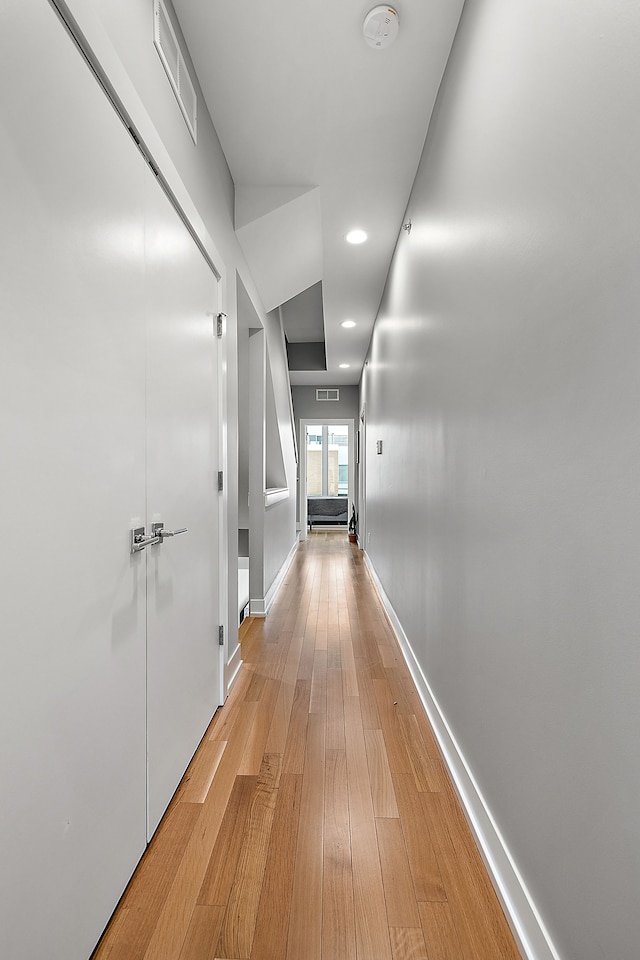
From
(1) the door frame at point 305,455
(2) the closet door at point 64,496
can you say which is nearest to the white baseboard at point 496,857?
(2) the closet door at point 64,496

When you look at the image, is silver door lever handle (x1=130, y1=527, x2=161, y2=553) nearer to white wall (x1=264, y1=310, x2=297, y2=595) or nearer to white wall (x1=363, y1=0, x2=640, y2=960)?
white wall (x1=363, y1=0, x2=640, y2=960)

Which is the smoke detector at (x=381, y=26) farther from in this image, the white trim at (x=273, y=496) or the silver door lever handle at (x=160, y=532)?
the white trim at (x=273, y=496)

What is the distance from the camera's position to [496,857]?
4.21 feet

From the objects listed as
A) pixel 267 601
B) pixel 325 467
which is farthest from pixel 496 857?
pixel 325 467

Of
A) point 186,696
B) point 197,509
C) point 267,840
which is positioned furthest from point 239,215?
point 267,840

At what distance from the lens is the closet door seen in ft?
2.77

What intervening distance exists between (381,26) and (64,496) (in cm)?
191

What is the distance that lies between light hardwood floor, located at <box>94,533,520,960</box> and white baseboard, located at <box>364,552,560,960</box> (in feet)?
0.12

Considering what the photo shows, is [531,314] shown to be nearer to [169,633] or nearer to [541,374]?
[541,374]

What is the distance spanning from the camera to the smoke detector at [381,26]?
5.70ft

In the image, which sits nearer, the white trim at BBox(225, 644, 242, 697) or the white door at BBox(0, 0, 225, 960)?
the white door at BBox(0, 0, 225, 960)

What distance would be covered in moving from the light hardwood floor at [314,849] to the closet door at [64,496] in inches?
7.1

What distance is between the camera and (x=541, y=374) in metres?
1.07

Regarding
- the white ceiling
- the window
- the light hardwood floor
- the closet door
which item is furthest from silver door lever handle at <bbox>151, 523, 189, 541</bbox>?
the window
